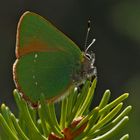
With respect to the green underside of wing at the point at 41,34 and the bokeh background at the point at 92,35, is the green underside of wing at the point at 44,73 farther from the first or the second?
the bokeh background at the point at 92,35

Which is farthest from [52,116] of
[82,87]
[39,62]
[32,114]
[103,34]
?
[103,34]

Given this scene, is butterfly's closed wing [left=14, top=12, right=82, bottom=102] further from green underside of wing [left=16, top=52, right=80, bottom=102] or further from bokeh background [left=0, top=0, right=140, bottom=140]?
bokeh background [left=0, top=0, right=140, bottom=140]

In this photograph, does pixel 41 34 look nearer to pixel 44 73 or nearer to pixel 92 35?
pixel 44 73

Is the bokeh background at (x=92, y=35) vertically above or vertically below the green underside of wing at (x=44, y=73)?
above

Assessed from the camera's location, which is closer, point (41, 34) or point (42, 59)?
point (41, 34)

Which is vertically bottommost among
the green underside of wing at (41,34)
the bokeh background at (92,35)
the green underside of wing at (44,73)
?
the green underside of wing at (44,73)

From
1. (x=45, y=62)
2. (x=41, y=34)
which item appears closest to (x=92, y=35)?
(x=45, y=62)

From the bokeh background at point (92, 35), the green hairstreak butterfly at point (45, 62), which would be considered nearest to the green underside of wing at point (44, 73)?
the green hairstreak butterfly at point (45, 62)
